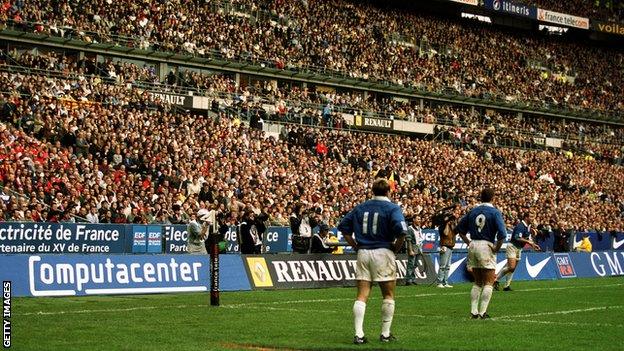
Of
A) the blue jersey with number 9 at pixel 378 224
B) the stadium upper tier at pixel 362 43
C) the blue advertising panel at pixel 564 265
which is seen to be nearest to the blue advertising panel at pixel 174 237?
the blue advertising panel at pixel 564 265

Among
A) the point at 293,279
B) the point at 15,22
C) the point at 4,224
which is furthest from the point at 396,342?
the point at 15,22

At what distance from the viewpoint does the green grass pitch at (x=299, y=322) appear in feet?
44.6

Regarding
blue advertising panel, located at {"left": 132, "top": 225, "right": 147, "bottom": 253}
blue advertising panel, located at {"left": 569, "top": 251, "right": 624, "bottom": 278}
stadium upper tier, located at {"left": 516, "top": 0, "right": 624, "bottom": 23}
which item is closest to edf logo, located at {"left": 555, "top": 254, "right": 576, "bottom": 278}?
blue advertising panel, located at {"left": 569, "top": 251, "right": 624, "bottom": 278}

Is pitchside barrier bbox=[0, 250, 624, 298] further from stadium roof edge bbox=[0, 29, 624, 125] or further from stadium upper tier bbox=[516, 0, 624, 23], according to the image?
stadium upper tier bbox=[516, 0, 624, 23]

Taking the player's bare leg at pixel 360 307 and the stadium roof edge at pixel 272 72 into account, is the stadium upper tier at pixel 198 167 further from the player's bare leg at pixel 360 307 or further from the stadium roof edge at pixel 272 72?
the player's bare leg at pixel 360 307

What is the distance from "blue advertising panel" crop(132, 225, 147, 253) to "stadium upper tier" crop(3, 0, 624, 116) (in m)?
15.1

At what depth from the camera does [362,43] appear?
204ft

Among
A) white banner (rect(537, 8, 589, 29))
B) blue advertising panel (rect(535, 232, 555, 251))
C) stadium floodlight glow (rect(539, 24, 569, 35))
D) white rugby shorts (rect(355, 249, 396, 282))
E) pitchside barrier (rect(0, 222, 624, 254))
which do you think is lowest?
blue advertising panel (rect(535, 232, 555, 251))

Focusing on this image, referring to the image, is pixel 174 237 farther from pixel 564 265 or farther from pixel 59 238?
pixel 564 265

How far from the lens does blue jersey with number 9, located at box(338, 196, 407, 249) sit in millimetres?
13477

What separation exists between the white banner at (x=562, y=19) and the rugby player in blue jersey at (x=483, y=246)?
60639 millimetres

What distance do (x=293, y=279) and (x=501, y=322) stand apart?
8856 mm

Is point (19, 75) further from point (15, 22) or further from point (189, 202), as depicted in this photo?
point (189, 202)

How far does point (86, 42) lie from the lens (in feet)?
150
